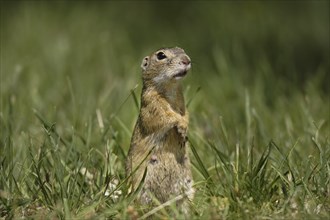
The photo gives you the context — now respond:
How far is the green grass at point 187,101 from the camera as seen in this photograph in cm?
393

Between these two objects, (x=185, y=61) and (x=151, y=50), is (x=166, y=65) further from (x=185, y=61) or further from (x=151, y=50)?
(x=151, y=50)

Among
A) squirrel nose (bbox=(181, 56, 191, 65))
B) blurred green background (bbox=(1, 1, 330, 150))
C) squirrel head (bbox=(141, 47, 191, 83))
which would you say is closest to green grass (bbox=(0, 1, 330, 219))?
blurred green background (bbox=(1, 1, 330, 150))

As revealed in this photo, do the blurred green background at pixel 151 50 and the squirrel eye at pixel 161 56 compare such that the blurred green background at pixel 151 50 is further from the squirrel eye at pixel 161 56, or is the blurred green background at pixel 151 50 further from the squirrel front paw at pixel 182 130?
the squirrel front paw at pixel 182 130

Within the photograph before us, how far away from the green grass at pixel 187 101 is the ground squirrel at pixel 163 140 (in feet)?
0.36

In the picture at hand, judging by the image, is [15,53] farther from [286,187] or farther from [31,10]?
[286,187]

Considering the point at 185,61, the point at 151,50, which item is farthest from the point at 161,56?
the point at 151,50

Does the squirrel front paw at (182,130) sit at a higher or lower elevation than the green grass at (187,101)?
higher

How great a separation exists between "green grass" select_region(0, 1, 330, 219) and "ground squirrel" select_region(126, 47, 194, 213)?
109 mm

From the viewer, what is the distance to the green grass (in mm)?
3928

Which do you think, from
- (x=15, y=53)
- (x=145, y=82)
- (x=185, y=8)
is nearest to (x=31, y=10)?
(x=15, y=53)

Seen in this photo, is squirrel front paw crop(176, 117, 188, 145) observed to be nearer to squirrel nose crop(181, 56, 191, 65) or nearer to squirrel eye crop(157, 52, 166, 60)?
squirrel nose crop(181, 56, 191, 65)

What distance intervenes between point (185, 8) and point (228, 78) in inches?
99.4

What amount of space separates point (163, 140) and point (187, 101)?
52.1 inches

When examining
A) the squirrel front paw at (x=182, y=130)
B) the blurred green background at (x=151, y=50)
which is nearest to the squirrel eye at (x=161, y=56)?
the squirrel front paw at (x=182, y=130)
